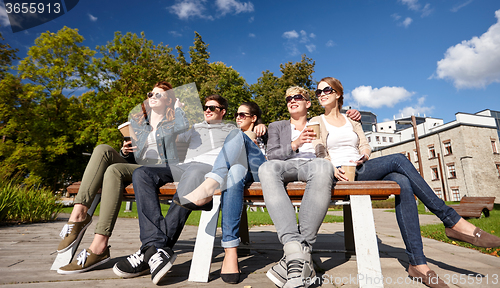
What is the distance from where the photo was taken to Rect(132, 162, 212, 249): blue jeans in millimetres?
1976

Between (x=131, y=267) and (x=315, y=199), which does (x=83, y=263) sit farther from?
(x=315, y=199)

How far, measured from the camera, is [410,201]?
6.81 ft

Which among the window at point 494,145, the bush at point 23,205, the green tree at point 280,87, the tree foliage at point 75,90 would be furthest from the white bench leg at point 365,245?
the window at point 494,145

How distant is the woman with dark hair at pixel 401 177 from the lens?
1969mm

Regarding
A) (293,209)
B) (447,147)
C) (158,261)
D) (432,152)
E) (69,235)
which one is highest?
(447,147)

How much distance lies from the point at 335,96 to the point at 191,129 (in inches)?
61.9

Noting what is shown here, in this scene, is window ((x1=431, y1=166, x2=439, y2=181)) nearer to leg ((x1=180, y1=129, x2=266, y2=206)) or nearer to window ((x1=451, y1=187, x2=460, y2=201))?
window ((x1=451, y1=187, x2=460, y2=201))

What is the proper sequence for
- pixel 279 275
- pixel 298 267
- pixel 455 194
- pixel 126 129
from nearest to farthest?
pixel 298 267
pixel 279 275
pixel 126 129
pixel 455 194

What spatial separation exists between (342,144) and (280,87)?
60.2 feet

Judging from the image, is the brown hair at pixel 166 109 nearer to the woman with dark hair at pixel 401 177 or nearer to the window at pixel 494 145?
the woman with dark hair at pixel 401 177

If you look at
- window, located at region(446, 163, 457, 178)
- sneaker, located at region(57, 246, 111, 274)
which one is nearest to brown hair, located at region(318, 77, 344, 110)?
sneaker, located at region(57, 246, 111, 274)

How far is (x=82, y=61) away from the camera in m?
17.7

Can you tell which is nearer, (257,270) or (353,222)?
(353,222)

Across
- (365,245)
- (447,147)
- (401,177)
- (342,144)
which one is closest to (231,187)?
(365,245)
